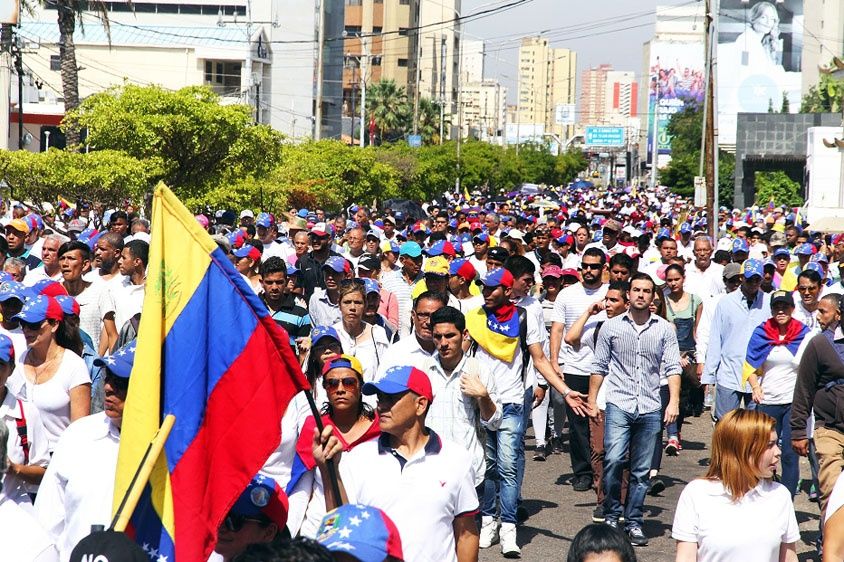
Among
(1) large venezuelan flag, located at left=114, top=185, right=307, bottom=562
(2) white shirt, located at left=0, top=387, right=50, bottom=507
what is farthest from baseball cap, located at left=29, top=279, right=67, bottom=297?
(1) large venezuelan flag, located at left=114, top=185, right=307, bottom=562

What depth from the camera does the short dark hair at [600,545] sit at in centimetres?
405

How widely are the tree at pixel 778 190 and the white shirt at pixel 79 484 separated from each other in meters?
68.5

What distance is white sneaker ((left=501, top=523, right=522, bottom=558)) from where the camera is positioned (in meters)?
8.72

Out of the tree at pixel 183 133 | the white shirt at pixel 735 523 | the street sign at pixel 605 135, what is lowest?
the white shirt at pixel 735 523

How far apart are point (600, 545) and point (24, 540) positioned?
1.78 metres

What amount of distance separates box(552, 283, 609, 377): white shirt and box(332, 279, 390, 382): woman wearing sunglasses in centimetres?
269

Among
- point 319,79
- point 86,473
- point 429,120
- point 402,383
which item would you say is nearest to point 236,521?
point 86,473

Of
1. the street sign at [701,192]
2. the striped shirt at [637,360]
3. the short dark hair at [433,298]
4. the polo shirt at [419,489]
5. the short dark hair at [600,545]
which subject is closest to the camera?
the short dark hair at [600,545]

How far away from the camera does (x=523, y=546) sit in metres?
9.09

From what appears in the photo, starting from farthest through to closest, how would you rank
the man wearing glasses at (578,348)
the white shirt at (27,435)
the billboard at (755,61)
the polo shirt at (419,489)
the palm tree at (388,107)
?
the billboard at (755,61)
the palm tree at (388,107)
the man wearing glasses at (578,348)
the white shirt at (27,435)
the polo shirt at (419,489)

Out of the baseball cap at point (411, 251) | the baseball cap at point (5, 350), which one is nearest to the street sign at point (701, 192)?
the baseball cap at point (411, 251)

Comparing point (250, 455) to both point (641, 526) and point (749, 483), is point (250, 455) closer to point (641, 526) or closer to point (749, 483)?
A: point (749, 483)

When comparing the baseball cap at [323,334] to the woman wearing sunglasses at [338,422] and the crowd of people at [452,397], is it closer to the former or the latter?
the crowd of people at [452,397]

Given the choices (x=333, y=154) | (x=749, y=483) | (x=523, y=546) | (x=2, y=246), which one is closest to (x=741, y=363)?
(x=523, y=546)
